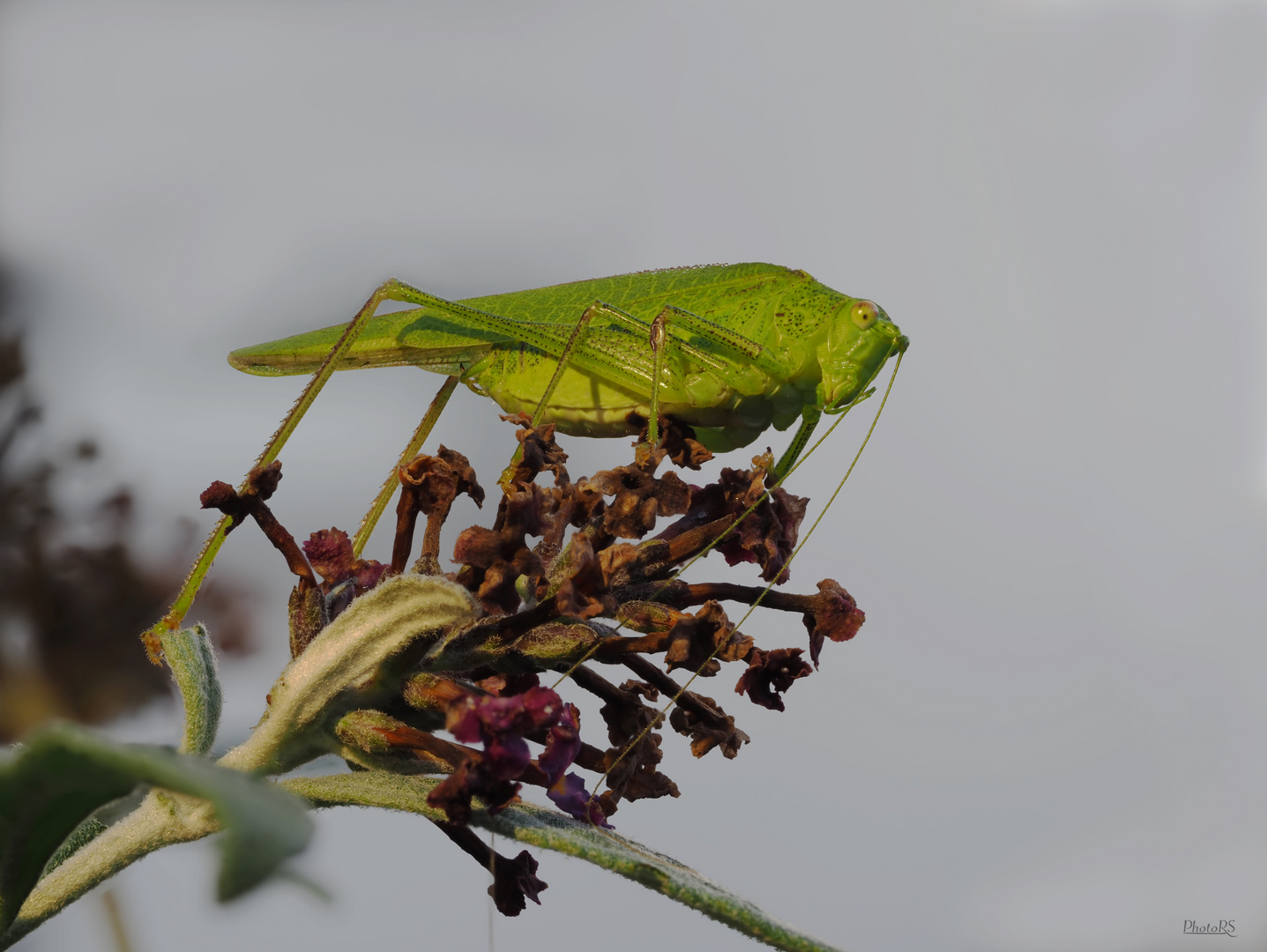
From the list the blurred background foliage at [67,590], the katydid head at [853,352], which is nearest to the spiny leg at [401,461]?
the katydid head at [853,352]

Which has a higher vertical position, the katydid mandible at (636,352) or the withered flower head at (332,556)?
the katydid mandible at (636,352)

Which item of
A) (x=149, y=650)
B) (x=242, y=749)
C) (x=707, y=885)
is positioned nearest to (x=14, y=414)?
(x=149, y=650)

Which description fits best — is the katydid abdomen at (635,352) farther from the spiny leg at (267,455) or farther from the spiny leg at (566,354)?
the spiny leg at (267,455)

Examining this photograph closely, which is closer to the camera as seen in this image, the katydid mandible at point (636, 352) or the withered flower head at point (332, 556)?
the withered flower head at point (332, 556)

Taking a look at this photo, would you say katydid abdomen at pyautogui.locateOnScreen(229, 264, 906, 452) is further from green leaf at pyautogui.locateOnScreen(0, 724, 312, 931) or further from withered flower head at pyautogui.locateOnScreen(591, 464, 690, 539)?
green leaf at pyautogui.locateOnScreen(0, 724, 312, 931)

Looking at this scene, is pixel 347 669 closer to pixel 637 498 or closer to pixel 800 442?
pixel 637 498

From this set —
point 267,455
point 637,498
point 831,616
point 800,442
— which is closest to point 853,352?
point 800,442
